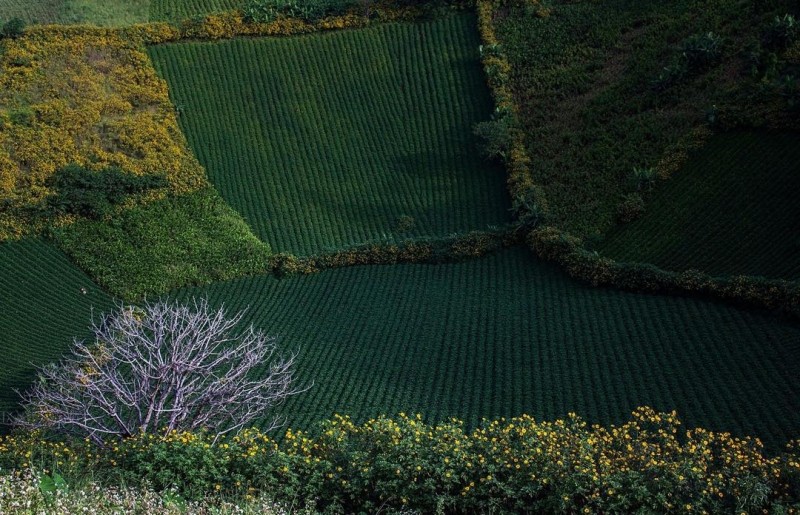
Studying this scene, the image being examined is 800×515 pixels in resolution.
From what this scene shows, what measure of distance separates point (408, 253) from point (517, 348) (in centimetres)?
711

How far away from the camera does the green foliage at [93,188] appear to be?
29203 mm

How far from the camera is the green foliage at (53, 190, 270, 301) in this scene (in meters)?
26.7

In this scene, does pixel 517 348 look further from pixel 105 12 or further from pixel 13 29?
pixel 105 12

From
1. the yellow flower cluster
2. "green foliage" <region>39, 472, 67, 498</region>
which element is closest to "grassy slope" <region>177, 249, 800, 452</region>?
"green foliage" <region>39, 472, 67, 498</region>

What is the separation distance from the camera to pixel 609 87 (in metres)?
31.9

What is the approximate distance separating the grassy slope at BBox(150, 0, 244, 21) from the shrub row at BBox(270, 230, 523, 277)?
17588 mm

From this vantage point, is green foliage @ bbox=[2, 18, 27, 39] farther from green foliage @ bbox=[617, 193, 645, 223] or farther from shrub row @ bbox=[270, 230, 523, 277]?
green foliage @ bbox=[617, 193, 645, 223]

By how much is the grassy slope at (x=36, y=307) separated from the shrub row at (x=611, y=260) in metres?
14.1

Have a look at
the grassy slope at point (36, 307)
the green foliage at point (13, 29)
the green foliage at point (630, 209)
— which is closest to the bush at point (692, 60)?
the green foliage at point (630, 209)

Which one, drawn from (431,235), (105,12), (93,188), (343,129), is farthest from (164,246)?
(105,12)

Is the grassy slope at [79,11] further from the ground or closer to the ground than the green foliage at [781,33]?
further from the ground

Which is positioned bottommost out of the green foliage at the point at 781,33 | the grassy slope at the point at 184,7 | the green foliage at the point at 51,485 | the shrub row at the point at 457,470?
the shrub row at the point at 457,470

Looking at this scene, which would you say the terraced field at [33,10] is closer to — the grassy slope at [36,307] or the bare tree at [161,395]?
the grassy slope at [36,307]

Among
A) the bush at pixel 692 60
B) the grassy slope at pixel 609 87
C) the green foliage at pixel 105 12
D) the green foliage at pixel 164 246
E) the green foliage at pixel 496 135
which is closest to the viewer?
the green foliage at pixel 164 246
